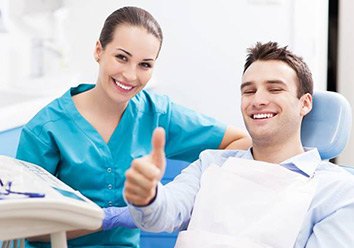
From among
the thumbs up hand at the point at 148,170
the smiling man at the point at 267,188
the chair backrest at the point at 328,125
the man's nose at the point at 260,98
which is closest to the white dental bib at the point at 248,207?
the smiling man at the point at 267,188

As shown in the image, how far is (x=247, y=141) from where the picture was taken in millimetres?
1853

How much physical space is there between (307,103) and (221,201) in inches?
12.7

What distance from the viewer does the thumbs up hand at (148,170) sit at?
44.6 inches

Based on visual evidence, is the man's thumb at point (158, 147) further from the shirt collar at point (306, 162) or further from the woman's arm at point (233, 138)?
the woman's arm at point (233, 138)

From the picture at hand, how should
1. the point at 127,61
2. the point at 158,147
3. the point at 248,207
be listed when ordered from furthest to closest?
1. the point at 127,61
2. the point at 248,207
3. the point at 158,147

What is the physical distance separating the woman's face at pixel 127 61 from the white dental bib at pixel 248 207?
12.1 inches

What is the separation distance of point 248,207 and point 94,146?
45 cm

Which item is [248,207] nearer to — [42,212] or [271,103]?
[271,103]

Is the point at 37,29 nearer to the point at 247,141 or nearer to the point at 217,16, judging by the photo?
the point at 217,16

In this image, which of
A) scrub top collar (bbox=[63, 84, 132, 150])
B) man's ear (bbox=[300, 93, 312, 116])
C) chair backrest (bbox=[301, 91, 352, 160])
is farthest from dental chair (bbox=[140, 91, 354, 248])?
scrub top collar (bbox=[63, 84, 132, 150])

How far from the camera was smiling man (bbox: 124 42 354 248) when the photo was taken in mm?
1486

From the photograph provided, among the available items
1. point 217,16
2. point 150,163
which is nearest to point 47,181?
point 150,163

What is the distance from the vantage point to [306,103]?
1697mm

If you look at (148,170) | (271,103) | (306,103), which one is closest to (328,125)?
(306,103)
